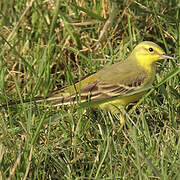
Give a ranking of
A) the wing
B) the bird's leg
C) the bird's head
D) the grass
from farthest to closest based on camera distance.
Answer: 1. the bird's head
2. the wing
3. the bird's leg
4. the grass

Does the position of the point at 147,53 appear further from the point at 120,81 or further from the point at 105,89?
the point at 105,89

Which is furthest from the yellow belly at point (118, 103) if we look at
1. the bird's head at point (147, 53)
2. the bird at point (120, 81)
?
the bird's head at point (147, 53)

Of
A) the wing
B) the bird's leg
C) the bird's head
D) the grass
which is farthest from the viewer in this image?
the bird's head

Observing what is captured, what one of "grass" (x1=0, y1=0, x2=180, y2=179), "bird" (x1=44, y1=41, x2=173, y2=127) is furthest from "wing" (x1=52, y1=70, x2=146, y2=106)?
"grass" (x1=0, y1=0, x2=180, y2=179)

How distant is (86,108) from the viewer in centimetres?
439

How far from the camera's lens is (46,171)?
12.0 feet

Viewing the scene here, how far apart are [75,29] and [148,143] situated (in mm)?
2169

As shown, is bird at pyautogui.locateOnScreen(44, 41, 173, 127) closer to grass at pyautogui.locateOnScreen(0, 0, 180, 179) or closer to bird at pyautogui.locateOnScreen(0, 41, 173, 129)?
bird at pyautogui.locateOnScreen(0, 41, 173, 129)

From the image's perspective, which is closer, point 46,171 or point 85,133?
point 46,171

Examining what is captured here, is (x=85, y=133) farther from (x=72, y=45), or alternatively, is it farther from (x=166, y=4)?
(x=166, y=4)

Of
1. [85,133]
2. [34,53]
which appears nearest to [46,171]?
[85,133]

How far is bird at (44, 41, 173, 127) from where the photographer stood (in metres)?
4.50

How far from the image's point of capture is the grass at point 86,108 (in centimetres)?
344

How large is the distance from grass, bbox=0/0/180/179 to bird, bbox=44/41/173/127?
0.38 ft
